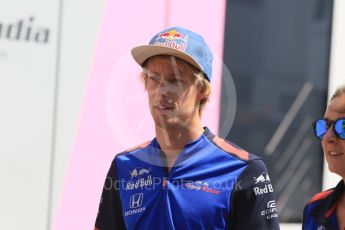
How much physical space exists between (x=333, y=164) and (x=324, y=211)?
15cm

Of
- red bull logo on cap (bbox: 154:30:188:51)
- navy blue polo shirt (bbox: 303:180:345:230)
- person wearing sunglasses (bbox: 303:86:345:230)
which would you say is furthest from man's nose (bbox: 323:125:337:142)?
red bull logo on cap (bbox: 154:30:188:51)

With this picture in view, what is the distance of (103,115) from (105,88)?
126 millimetres

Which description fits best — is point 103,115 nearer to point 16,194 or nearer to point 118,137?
point 118,137

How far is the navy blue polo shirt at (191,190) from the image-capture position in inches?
67.8

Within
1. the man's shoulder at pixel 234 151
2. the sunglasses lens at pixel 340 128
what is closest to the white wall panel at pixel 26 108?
the man's shoulder at pixel 234 151

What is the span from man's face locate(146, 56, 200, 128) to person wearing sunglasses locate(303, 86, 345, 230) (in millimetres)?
442

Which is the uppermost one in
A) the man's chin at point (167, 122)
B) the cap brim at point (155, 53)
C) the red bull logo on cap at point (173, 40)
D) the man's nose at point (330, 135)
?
the red bull logo on cap at point (173, 40)

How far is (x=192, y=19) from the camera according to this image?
3182 mm

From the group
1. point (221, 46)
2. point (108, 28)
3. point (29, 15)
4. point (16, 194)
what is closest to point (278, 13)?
point (221, 46)

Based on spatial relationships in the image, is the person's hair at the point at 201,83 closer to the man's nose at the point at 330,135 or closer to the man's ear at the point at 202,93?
the man's ear at the point at 202,93

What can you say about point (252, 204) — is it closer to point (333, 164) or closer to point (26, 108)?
point (333, 164)

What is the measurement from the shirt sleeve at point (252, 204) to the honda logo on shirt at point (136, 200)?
29 centimetres


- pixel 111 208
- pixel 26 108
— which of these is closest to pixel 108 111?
pixel 26 108

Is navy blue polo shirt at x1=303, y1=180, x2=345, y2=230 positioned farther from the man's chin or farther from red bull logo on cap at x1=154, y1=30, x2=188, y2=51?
red bull logo on cap at x1=154, y1=30, x2=188, y2=51
